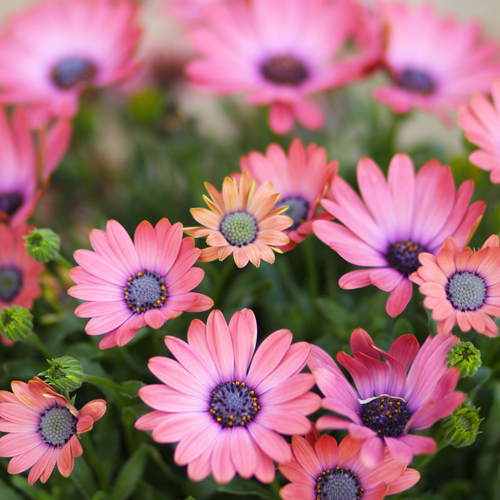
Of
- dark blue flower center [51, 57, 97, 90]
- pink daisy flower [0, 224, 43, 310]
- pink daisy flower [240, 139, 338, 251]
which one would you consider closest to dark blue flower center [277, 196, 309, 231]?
pink daisy flower [240, 139, 338, 251]

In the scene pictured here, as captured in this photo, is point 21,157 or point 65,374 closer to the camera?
point 65,374

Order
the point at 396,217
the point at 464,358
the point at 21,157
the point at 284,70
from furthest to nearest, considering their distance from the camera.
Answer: the point at 284,70 < the point at 21,157 < the point at 396,217 < the point at 464,358

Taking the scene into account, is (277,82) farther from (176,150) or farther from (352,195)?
(352,195)

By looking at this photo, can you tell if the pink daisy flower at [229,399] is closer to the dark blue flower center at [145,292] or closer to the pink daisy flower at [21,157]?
the dark blue flower center at [145,292]

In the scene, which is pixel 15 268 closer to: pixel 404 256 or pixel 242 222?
pixel 242 222

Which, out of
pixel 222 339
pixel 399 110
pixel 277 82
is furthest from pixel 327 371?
pixel 277 82

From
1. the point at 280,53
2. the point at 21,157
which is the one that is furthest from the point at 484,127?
the point at 21,157

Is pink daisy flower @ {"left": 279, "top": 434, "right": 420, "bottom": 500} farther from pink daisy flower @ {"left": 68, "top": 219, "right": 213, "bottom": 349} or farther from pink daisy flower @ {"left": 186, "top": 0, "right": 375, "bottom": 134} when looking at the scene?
pink daisy flower @ {"left": 186, "top": 0, "right": 375, "bottom": 134}
